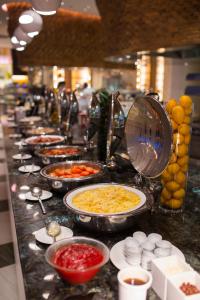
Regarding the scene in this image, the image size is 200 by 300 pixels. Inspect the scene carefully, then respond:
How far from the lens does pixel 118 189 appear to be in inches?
63.3

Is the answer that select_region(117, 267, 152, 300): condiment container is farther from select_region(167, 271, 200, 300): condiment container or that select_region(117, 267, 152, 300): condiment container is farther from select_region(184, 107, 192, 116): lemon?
select_region(184, 107, 192, 116): lemon

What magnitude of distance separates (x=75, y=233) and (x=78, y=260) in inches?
14.0

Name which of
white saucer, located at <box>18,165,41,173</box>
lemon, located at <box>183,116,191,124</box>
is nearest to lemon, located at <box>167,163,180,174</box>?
lemon, located at <box>183,116,191,124</box>

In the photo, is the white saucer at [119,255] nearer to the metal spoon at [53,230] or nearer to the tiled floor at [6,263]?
the metal spoon at [53,230]

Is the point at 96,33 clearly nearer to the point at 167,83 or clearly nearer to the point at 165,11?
the point at 167,83

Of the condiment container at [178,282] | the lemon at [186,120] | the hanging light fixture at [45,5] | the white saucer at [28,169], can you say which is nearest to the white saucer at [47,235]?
the condiment container at [178,282]

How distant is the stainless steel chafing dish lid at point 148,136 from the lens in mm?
1347

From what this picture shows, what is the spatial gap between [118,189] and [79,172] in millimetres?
404

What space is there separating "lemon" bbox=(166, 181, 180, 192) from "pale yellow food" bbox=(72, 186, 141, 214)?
17 centimetres

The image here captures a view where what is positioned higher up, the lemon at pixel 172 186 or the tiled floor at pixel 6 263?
the lemon at pixel 172 186

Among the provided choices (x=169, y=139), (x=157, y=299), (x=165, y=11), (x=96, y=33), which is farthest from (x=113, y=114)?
(x=96, y=33)

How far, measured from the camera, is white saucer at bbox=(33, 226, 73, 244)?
1.27 meters

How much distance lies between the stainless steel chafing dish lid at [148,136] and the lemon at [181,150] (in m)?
0.11

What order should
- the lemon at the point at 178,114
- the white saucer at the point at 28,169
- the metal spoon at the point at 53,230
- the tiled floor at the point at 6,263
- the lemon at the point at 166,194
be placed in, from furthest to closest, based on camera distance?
the white saucer at the point at 28,169 → the tiled floor at the point at 6,263 → the lemon at the point at 166,194 → the lemon at the point at 178,114 → the metal spoon at the point at 53,230
